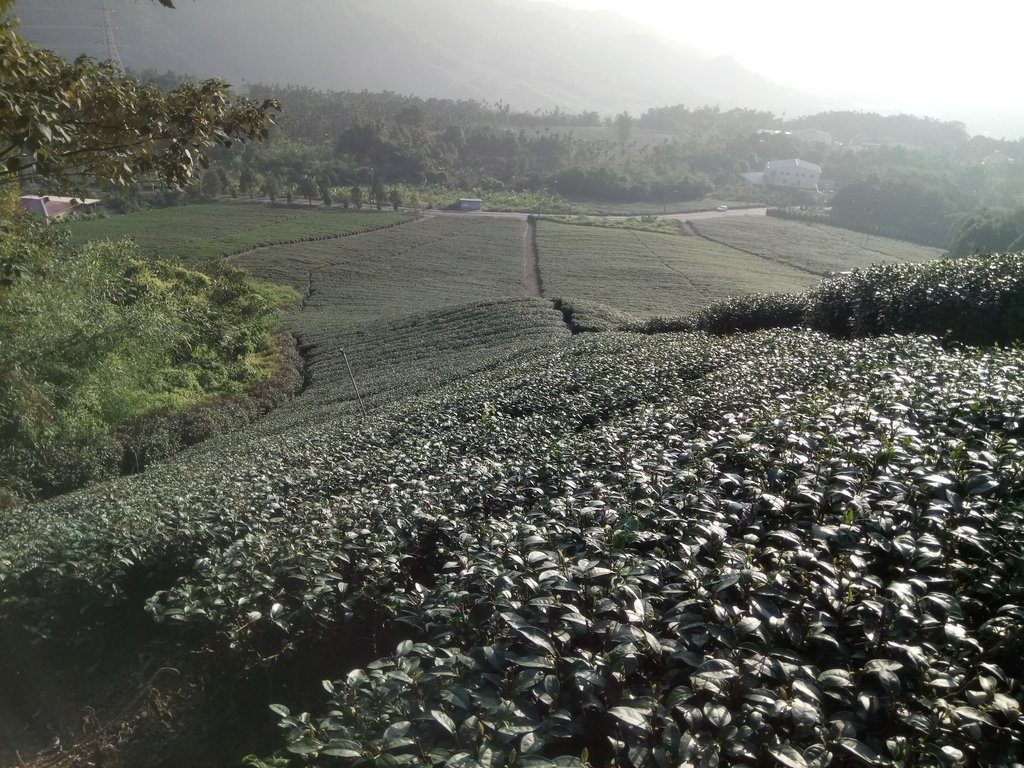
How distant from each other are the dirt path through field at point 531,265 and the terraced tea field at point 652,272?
0.46 m

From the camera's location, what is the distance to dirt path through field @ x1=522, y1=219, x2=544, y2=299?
39.4 m

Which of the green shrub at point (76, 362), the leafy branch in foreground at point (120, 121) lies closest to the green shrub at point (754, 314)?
the leafy branch in foreground at point (120, 121)

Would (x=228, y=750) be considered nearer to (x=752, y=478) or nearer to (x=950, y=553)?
(x=752, y=478)

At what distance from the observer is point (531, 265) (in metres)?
46.5

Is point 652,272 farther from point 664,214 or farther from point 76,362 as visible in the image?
point 664,214

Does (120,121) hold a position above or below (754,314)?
above

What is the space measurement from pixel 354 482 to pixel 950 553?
4.89 metres

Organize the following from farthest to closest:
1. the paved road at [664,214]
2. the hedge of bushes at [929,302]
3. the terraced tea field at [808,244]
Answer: the paved road at [664,214], the terraced tea field at [808,244], the hedge of bushes at [929,302]

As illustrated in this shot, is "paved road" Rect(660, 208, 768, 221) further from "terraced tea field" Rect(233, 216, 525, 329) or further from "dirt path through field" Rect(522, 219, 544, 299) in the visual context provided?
"terraced tea field" Rect(233, 216, 525, 329)

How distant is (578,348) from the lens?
16.2m

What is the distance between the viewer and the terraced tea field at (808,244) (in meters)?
45.9

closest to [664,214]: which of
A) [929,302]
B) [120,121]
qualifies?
[929,302]

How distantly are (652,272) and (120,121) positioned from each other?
1523 inches

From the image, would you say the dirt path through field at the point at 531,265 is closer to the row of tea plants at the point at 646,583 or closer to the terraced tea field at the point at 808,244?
the terraced tea field at the point at 808,244
